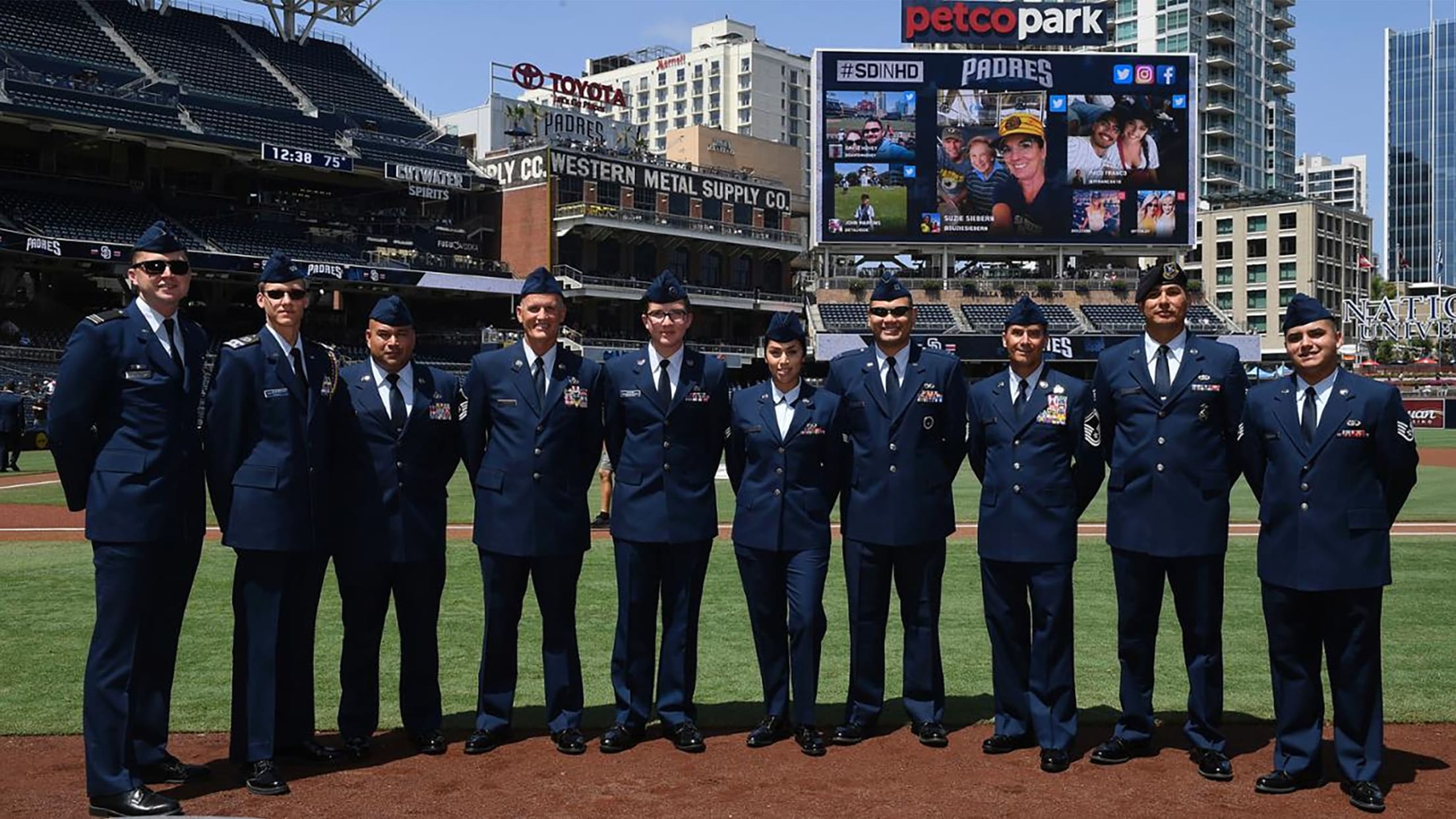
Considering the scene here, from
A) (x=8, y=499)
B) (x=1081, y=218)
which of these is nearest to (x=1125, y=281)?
(x=1081, y=218)

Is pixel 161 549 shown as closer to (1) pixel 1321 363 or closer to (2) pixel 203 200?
(1) pixel 1321 363

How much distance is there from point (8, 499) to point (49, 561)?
8452 millimetres

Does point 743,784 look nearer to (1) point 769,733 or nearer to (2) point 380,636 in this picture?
(1) point 769,733

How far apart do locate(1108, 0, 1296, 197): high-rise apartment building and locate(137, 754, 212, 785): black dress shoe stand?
116659 millimetres

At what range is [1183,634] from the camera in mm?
6391

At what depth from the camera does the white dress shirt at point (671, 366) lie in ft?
22.4

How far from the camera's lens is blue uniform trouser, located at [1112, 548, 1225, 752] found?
623 cm

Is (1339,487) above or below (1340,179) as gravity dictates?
below

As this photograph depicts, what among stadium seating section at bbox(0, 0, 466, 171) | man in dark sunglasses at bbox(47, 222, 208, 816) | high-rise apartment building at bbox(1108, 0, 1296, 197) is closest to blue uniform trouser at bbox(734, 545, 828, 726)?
man in dark sunglasses at bbox(47, 222, 208, 816)

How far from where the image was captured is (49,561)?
44.2ft

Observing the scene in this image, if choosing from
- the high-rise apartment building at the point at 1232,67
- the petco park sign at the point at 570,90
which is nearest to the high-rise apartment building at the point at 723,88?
the high-rise apartment building at the point at 1232,67

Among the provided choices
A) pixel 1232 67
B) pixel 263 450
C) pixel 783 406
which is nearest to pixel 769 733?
pixel 783 406

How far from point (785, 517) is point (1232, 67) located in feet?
411

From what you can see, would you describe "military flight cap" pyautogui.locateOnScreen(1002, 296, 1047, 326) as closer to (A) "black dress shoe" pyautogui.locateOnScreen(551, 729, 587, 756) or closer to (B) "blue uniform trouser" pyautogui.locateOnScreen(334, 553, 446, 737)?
(A) "black dress shoe" pyautogui.locateOnScreen(551, 729, 587, 756)
